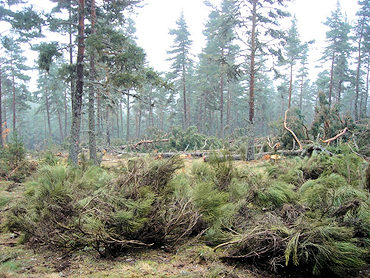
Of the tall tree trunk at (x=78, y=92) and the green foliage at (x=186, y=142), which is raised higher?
the tall tree trunk at (x=78, y=92)

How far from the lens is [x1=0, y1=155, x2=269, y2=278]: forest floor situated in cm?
265

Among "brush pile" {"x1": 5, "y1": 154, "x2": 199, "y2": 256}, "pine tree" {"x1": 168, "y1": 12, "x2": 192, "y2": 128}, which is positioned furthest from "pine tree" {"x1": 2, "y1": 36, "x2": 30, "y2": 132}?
"brush pile" {"x1": 5, "y1": 154, "x2": 199, "y2": 256}

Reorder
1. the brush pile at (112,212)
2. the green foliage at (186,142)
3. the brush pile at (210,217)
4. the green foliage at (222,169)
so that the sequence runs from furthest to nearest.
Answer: the green foliage at (186,142) < the green foliage at (222,169) < the brush pile at (112,212) < the brush pile at (210,217)

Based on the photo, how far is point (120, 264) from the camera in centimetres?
291

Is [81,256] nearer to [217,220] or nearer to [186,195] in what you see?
[186,195]

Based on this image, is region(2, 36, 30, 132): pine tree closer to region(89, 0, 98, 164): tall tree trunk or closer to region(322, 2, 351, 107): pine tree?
region(89, 0, 98, 164): tall tree trunk

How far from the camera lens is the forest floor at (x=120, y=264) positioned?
2.65m

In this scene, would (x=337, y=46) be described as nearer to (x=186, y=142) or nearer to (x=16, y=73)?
(x=186, y=142)

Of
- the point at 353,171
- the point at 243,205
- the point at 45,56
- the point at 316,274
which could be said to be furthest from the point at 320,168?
the point at 45,56

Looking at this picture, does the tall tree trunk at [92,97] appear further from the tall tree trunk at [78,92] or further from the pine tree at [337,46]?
the pine tree at [337,46]

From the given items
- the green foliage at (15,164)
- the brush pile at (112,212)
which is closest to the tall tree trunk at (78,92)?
the green foliage at (15,164)

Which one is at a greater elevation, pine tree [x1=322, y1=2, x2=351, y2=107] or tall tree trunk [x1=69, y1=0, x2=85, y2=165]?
pine tree [x1=322, y1=2, x2=351, y2=107]

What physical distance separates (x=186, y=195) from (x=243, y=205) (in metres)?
0.91

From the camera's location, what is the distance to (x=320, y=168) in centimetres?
577
